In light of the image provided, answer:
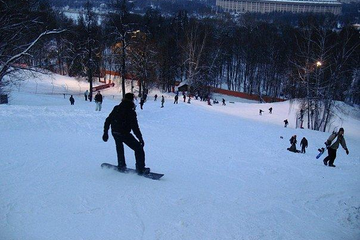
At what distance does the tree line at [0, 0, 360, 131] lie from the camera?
2686 centimetres

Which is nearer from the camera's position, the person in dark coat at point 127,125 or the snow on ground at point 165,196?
the snow on ground at point 165,196

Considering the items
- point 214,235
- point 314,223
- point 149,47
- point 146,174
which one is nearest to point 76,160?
point 146,174

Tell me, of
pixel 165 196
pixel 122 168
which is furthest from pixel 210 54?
pixel 165 196

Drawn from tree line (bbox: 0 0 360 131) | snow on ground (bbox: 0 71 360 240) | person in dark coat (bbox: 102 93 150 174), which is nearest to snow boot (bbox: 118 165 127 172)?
snow on ground (bbox: 0 71 360 240)

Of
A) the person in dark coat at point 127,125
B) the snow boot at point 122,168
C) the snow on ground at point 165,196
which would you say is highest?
the person in dark coat at point 127,125

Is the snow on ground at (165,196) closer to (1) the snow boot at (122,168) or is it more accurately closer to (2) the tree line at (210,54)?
(1) the snow boot at (122,168)

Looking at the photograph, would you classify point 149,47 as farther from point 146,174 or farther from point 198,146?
point 146,174

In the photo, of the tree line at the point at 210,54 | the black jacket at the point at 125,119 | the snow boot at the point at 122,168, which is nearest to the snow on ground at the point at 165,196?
the snow boot at the point at 122,168

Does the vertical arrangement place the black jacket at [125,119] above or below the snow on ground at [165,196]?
above

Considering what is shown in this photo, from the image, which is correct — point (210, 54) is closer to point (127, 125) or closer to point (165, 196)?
point (127, 125)

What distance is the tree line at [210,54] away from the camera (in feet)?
88.1

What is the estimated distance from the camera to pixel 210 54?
55.1 metres

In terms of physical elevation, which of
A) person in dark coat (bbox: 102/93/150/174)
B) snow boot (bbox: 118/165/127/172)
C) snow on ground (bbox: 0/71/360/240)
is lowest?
snow on ground (bbox: 0/71/360/240)

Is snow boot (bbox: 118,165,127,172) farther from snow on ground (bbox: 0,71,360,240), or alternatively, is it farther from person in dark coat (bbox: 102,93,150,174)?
person in dark coat (bbox: 102,93,150,174)
